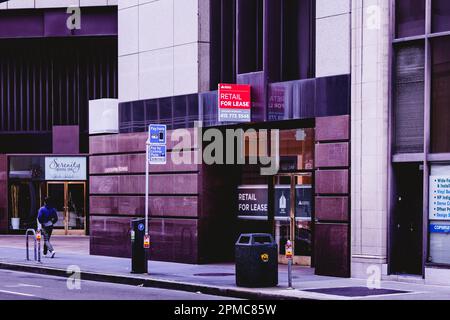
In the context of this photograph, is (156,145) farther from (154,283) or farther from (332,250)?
(332,250)

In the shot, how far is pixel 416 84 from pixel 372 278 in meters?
4.30

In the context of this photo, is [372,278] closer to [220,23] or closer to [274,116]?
[274,116]

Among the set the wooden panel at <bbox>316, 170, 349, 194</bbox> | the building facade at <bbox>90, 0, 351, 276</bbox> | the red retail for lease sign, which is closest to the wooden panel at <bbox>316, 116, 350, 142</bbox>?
the building facade at <bbox>90, 0, 351, 276</bbox>

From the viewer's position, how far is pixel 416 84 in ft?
60.9

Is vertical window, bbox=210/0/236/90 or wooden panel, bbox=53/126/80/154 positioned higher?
vertical window, bbox=210/0/236/90

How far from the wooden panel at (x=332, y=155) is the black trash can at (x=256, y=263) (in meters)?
3.18

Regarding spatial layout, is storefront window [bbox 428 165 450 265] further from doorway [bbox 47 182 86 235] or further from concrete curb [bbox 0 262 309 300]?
doorway [bbox 47 182 86 235]

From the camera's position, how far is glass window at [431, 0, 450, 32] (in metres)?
18.0

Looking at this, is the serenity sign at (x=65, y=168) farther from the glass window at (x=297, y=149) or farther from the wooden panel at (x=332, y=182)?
the wooden panel at (x=332, y=182)

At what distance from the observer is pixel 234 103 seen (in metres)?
21.9

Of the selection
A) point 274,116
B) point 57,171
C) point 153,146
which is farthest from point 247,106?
point 57,171

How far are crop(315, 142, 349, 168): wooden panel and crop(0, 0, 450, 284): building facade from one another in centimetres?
3

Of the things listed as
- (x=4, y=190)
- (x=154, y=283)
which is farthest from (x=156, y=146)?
(x=4, y=190)

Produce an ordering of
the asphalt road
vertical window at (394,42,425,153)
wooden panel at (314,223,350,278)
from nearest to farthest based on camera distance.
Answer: the asphalt road, vertical window at (394,42,425,153), wooden panel at (314,223,350,278)
